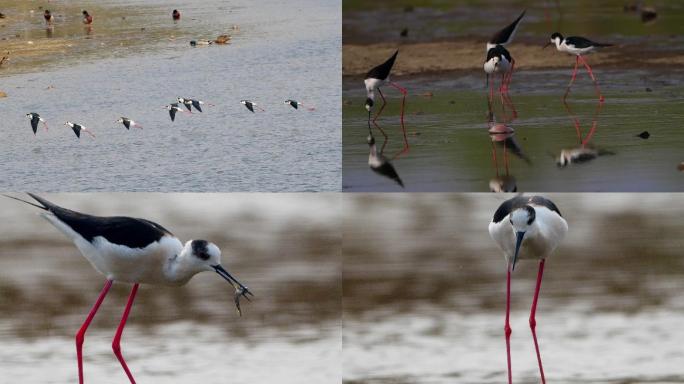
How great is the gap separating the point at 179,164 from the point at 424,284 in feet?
7.12

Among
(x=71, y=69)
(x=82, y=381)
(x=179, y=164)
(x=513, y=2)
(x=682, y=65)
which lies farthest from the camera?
(x=513, y=2)

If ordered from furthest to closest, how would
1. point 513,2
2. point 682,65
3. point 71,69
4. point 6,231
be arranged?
point 513,2 → point 682,65 → point 71,69 → point 6,231

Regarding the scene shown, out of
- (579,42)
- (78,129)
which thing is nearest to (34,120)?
(78,129)

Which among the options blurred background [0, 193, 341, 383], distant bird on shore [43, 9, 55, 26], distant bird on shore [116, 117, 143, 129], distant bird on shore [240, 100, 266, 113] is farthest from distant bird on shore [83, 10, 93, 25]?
blurred background [0, 193, 341, 383]

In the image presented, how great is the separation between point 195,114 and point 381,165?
1186 millimetres

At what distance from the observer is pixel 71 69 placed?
786 cm

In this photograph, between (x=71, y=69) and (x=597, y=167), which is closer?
(x=597, y=167)

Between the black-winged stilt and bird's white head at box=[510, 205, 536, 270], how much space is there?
1.79m

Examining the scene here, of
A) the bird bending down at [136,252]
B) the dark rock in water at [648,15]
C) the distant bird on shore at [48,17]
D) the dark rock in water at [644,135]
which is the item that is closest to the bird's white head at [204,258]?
the bird bending down at [136,252]

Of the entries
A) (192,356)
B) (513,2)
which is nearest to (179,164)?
(192,356)

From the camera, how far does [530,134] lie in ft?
24.6

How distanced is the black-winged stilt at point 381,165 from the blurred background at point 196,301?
31 cm

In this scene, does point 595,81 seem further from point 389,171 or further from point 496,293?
point 496,293

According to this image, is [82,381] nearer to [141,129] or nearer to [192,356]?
[192,356]
